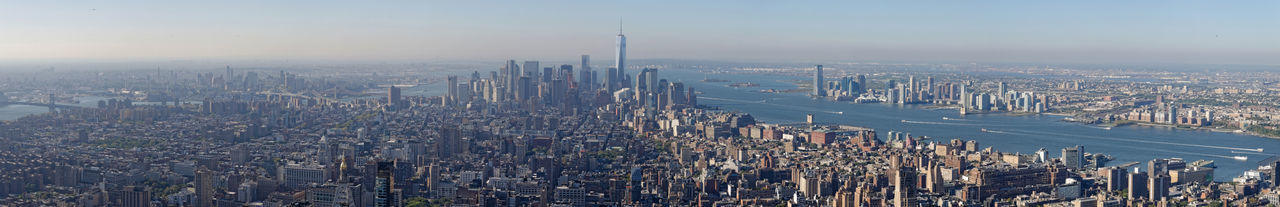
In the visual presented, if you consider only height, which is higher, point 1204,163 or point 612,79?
point 612,79

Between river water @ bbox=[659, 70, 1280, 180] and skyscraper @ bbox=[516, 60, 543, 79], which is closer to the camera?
river water @ bbox=[659, 70, 1280, 180]

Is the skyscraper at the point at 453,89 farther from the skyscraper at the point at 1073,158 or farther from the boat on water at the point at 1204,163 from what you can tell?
the boat on water at the point at 1204,163

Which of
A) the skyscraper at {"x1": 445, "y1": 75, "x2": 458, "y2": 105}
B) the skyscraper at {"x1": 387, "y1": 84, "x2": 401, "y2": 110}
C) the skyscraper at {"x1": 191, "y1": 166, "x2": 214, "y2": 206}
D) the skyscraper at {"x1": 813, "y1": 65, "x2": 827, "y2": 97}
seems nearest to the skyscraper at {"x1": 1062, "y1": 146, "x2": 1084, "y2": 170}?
the skyscraper at {"x1": 191, "y1": 166, "x2": 214, "y2": 206}

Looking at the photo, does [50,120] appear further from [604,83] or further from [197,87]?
[604,83]

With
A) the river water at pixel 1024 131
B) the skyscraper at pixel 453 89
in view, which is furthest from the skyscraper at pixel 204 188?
the skyscraper at pixel 453 89

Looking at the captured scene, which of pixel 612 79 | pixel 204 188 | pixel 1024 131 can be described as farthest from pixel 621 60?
pixel 204 188

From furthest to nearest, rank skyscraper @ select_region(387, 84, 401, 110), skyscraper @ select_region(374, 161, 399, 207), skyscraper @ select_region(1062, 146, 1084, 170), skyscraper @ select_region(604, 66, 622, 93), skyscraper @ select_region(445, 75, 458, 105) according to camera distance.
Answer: skyscraper @ select_region(604, 66, 622, 93), skyscraper @ select_region(445, 75, 458, 105), skyscraper @ select_region(387, 84, 401, 110), skyscraper @ select_region(1062, 146, 1084, 170), skyscraper @ select_region(374, 161, 399, 207)

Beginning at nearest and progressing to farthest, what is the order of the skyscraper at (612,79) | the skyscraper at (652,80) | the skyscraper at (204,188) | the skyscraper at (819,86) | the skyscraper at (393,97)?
the skyscraper at (204,188)
the skyscraper at (393,97)
the skyscraper at (652,80)
the skyscraper at (612,79)
the skyscraper at (819,86)

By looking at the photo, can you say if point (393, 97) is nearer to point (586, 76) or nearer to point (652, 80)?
point (652, 80)

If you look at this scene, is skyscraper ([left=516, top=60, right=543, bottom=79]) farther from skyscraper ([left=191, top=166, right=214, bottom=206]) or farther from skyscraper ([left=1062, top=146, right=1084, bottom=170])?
skyscraper ([left=191, top=166, right=214, bottom=206])

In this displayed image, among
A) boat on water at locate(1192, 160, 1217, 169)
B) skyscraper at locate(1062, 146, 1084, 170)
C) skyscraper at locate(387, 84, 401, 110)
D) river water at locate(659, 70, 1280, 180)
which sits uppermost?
skyscraper at locate(387, 84, 401, 110)

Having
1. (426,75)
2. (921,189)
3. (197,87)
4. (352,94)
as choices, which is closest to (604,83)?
(426,75)
